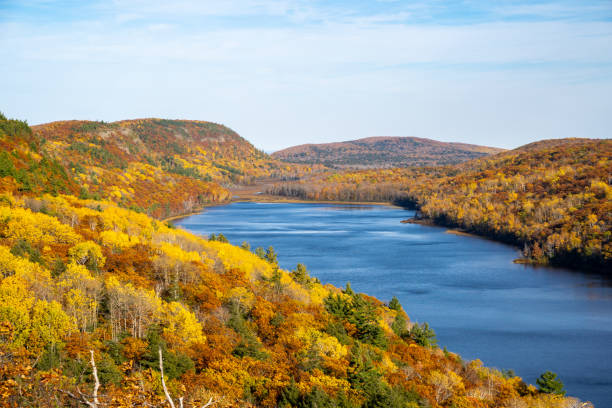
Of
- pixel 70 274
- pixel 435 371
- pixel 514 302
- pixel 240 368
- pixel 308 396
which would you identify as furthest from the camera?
pixel 514 302

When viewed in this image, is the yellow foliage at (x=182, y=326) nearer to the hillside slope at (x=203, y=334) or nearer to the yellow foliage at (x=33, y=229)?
the hillside slope at (x=203, y=334)

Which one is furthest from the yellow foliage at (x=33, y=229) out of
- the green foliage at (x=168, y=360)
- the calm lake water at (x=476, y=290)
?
the calm lake water at (x=476, y=290)

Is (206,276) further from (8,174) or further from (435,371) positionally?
(8,174)

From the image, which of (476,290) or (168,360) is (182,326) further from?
(476,290)

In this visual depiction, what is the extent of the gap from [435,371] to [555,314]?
32.3m

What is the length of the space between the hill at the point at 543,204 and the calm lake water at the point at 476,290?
5.73 meters

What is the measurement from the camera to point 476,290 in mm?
67562

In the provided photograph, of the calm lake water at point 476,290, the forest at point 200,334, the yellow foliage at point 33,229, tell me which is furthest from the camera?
the calm lake water at point 476,290

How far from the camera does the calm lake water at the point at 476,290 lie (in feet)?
145

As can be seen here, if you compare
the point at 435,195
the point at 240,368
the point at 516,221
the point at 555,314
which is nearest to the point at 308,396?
the point at 240,368

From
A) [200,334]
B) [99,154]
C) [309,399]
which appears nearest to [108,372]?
[200,334]

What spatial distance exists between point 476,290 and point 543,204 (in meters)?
59.1

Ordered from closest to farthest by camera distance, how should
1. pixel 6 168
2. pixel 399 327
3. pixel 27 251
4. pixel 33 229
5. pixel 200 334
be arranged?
pixel 200 334
pixel 27 251
pixel 33 229
pixel 399 327
pixel 6 168

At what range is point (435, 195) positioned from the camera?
16888 cm
